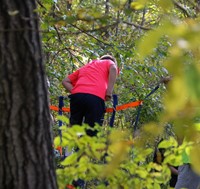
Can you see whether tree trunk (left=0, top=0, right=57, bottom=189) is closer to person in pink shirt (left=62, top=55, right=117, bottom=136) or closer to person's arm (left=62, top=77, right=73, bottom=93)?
person in pink shirt (left=62, top=55, right=117, bottom=136)

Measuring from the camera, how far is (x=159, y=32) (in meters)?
1.02

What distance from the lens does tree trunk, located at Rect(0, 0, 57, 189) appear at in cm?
172

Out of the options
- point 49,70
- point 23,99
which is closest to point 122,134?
point 23,99

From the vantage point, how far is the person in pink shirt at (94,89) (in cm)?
473

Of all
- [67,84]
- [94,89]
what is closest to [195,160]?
[94,89]

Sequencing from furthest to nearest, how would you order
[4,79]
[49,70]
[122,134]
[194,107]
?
1. [49,70]
2. [4,79]
3. [122,134]
4. [194,107]

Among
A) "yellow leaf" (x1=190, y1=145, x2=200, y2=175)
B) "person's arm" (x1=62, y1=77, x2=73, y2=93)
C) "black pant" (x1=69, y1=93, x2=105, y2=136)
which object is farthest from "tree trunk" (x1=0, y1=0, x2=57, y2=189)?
"person's arm" (x1=62, y1=77, x2=73, y2=93)

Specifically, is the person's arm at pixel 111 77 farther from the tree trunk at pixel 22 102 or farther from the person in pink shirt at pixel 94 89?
the tree trunk at pixel 22 102

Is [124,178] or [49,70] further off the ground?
[49,70]

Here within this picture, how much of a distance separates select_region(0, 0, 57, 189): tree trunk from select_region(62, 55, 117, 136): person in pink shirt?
9.32 feet

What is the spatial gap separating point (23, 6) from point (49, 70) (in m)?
3.98

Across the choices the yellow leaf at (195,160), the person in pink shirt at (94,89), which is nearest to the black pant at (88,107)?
the person in pink shirt at (94,89)

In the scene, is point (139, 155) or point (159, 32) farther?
point (139, 155)

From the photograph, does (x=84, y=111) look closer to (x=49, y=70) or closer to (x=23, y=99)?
(x=49, y=70)
